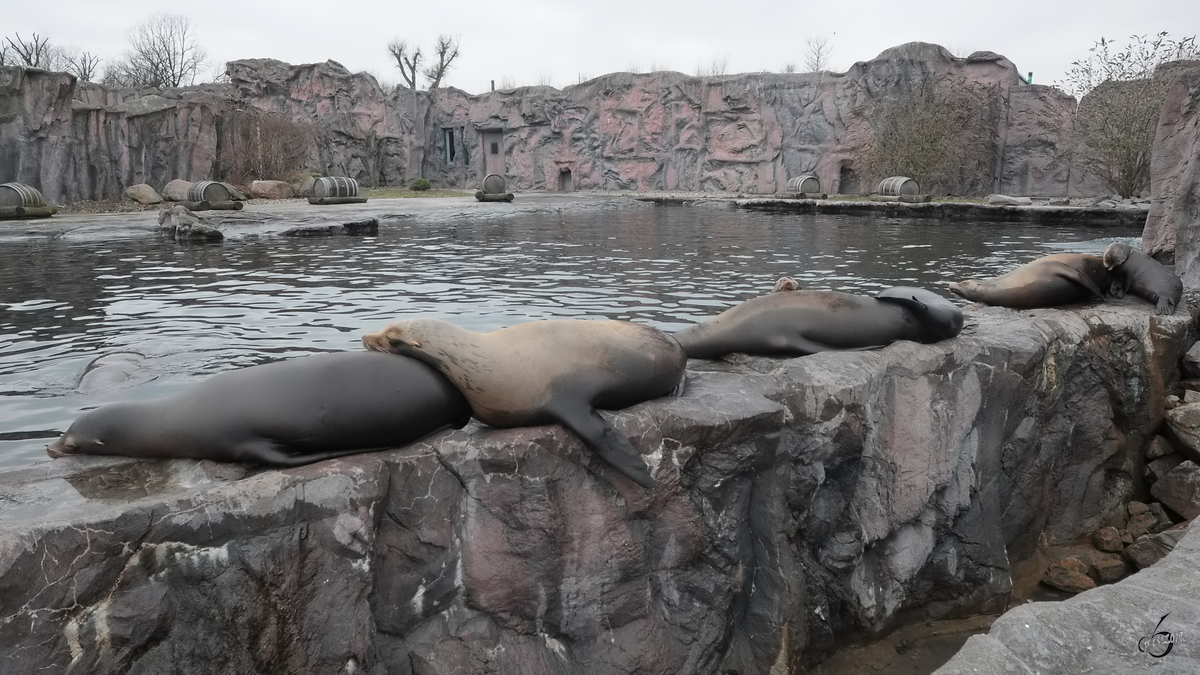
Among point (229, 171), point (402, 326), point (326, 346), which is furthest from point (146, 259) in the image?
point (229, 171)

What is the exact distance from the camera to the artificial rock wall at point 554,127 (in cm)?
1964

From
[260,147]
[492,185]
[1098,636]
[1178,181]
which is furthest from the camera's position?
[260,147]

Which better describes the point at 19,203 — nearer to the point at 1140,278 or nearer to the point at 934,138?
the point at 1140,278

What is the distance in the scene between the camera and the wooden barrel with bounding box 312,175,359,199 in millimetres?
20000

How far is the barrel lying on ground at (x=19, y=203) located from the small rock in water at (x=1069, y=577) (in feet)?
56.6

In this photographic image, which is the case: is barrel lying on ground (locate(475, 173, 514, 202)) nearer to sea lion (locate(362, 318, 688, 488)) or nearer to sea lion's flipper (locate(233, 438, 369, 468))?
sea lion (locate(362, 318, 688, 488))

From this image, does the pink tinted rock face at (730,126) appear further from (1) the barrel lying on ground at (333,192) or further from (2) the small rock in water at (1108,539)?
(2) the small rock in water at (1108,539)

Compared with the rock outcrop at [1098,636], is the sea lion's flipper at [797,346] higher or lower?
higher

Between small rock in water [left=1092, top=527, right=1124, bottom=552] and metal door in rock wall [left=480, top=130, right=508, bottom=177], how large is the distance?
3244 cm

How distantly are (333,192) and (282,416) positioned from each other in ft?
60.9

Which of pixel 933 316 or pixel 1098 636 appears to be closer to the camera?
pixel 1098 636

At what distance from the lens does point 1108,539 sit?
4.84 m

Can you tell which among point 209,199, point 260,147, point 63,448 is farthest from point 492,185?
point 63,448

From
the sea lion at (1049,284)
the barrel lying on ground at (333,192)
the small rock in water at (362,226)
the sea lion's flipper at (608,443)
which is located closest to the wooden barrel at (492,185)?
the barrel lying on ground at (333,192)
